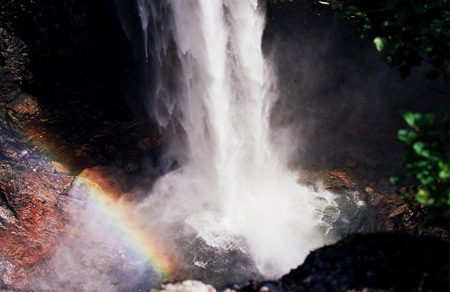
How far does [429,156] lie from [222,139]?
979 cm

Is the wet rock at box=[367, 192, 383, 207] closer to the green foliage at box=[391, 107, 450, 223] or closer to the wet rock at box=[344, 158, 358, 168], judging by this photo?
the wet rock at box=[344, 158, 358, 168]

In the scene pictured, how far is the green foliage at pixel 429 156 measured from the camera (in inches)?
95.3

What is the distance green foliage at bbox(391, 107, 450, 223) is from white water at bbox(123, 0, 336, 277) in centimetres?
584

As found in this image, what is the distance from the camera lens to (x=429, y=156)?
2.41 m

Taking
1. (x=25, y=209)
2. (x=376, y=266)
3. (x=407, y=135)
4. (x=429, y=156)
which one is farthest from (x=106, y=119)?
(x=429, y=156)

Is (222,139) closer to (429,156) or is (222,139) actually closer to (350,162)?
(350,162)

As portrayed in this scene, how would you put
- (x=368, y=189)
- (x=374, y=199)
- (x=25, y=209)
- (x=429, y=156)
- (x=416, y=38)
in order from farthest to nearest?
1. (x=368, y=189)
2. (x=374, y=199)
3. (x=25, y=209)
4. (x=416, y=38)
5. (x=429, y=156)

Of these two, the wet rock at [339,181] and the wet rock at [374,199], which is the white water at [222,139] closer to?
the wet rock at [339,181]

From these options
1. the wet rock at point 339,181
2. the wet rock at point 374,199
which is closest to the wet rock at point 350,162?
the wet rock at point 339,181

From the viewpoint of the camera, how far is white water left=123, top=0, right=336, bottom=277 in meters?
9.05

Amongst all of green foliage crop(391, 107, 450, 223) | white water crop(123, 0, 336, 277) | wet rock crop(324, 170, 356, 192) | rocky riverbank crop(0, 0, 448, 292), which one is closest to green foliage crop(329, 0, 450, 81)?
green foliage crop(391, 107, 450, 223)

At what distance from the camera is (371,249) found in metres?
3.37

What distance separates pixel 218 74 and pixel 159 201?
215 inches

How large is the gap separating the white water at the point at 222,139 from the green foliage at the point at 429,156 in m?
5.84
